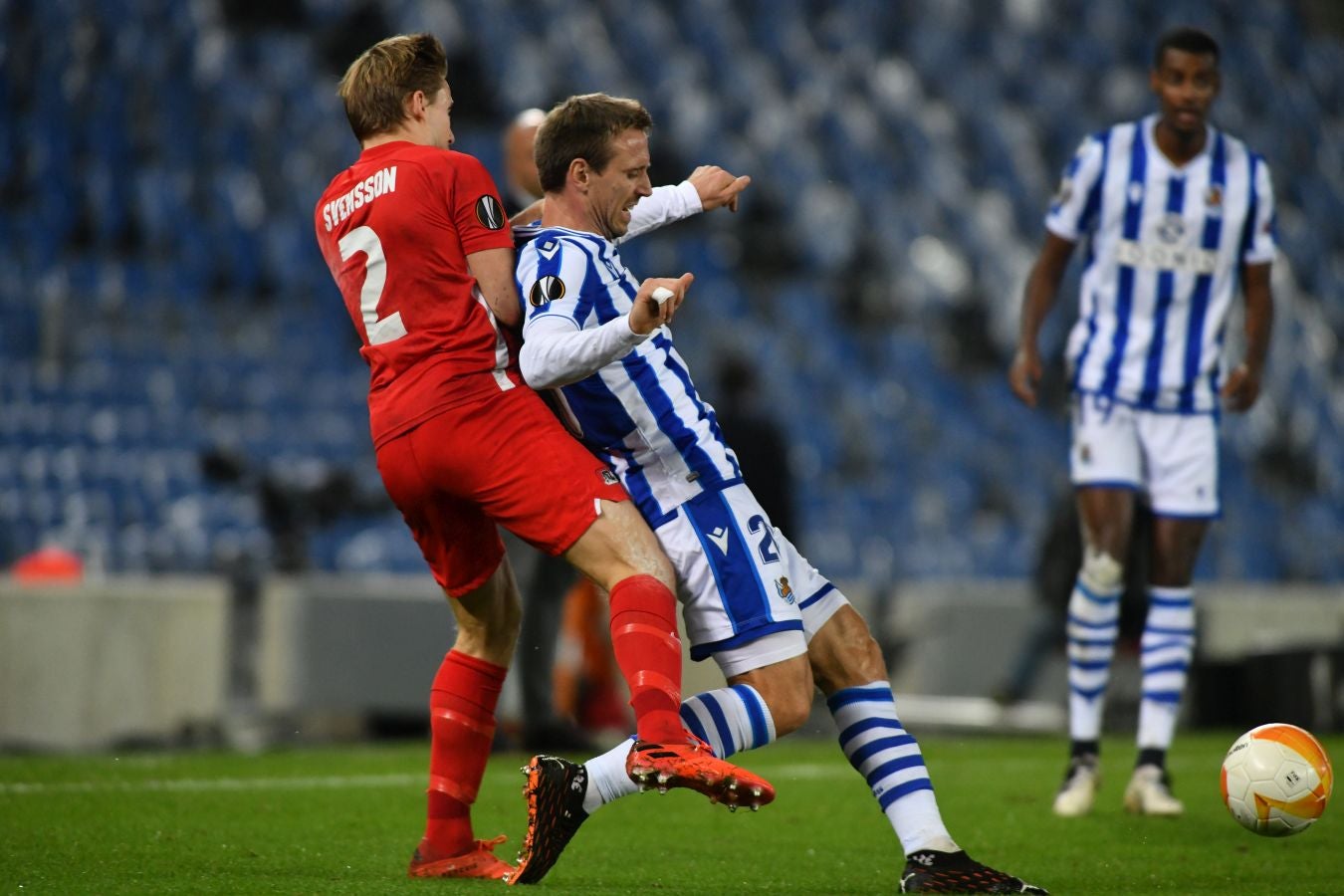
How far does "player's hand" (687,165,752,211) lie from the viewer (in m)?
3.67

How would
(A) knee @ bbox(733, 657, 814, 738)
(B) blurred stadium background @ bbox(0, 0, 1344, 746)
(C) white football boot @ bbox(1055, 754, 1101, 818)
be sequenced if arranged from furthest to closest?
(B) blurred stadium background @ bbox(0, 0, 1344, 746)
(C) white football boot @ bbox(1055, 754, 1101, 818)
(A) knee @ bbox(733, 657, 814, 738)

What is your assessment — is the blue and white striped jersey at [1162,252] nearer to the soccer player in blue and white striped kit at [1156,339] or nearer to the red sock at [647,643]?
Result: the soccer player in blue and white striped kit at [1156,339]

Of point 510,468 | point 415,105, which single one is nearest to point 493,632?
point 510,468

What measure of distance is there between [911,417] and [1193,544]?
7802mm

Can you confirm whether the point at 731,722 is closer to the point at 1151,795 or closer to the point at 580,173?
the point at 580,173

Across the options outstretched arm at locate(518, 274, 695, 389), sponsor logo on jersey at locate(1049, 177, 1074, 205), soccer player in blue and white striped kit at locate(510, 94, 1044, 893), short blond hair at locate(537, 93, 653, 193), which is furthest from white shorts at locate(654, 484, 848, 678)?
sponsor logo on jersey at locate(1049, 177, 1074, 205)

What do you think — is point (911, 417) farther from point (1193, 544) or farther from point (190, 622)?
point (1193, 544)

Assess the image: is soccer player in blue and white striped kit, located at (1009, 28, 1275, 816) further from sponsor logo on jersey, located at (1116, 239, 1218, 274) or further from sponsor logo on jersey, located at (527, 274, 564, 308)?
sponsor logo on jersey, located at (527, 274, 564, 308)

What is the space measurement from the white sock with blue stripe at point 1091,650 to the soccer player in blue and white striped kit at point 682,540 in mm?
1851

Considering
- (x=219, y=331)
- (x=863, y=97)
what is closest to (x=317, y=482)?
(x=219, y=331)

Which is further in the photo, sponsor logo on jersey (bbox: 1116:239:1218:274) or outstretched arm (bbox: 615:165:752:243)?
sponsor logo on jersey (bbox: 1116:239:1218:274)

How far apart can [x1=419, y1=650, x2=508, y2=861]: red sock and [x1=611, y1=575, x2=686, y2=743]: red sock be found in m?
0.56

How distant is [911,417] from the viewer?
12.9 m

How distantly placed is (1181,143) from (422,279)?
2775mm
